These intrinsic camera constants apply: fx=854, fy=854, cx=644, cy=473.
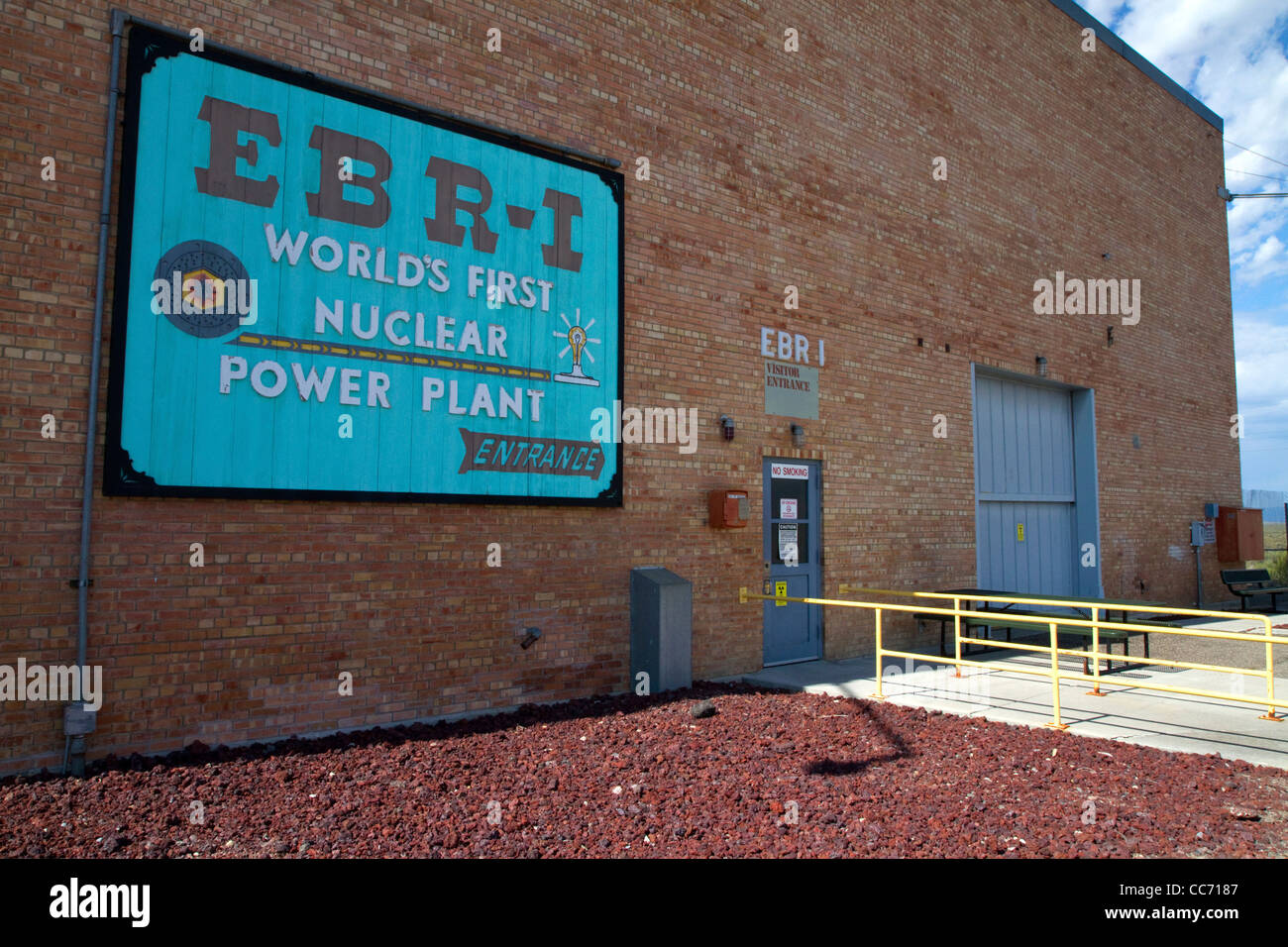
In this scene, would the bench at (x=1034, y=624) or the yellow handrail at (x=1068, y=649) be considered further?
the bench at (x=1034, y=624)

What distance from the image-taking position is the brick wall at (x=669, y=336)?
5.74m

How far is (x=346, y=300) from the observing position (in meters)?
6.84

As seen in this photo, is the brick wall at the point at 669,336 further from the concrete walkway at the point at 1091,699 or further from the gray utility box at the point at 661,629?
the concrete walkway at the point at 1091,699

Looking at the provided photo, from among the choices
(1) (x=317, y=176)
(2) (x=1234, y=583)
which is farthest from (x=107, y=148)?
(2) (x=1234, y=583)

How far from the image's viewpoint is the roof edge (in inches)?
601

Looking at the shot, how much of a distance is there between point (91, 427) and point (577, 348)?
403 centimetres

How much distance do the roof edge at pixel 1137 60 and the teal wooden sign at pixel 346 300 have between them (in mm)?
11696

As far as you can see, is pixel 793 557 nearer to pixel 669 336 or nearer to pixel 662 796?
pixel 669 336

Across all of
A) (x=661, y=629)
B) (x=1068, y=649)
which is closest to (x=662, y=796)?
(x=661, y=629)

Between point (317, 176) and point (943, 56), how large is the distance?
32.3 ft

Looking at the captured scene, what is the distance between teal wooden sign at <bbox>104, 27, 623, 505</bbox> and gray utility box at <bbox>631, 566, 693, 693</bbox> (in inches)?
39.7

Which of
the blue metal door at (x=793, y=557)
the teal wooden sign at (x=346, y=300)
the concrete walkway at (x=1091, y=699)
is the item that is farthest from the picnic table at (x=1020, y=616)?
the teal wooden sign at (x=346, y=300)

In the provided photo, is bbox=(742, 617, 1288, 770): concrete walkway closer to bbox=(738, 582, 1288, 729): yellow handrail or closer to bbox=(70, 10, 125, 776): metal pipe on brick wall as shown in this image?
bbox=(738, 582, 1288, 729): yellow handrail

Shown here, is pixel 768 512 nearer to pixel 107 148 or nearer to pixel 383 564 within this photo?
pixel 383 564
